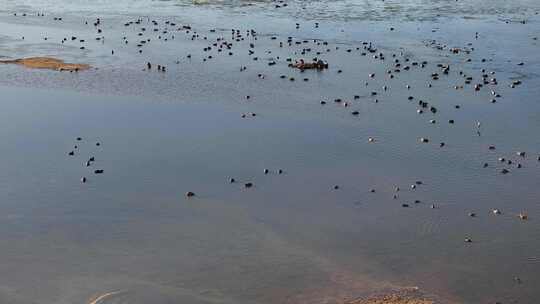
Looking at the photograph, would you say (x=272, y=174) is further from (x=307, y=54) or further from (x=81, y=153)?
(x=307, y=54)

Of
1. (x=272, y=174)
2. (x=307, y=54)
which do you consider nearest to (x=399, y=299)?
(x=272, y=174)

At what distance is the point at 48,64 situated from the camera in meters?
47.2

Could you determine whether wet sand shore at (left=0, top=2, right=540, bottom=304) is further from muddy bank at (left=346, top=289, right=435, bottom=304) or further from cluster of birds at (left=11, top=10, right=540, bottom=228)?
cluster of birds at (left=11, top=10, right=540, bottom=228)

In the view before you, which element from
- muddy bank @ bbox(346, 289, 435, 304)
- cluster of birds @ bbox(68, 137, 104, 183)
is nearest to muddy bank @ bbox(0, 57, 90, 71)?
cluster of birds @ bbox(68, 137, 104, 183)

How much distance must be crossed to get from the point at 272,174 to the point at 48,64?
82.9 feet

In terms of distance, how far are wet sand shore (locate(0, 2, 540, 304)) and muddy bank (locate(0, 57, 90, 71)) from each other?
0.23 meters

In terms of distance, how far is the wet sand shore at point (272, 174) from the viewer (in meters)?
21.3

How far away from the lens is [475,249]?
22.9m

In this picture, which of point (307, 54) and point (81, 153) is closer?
point (81, 153)

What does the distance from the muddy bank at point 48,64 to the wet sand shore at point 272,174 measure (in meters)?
0.23

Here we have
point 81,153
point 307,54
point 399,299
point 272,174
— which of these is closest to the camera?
point 399,299

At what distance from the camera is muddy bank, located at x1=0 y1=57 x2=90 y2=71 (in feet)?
151

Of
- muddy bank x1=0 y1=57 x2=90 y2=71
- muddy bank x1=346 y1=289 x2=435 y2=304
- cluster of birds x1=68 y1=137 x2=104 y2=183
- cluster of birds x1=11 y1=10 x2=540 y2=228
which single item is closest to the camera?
muddy bank x1=346 y1=289 x2=435 y2=304

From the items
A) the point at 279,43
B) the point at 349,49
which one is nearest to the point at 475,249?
the point at 349,49
